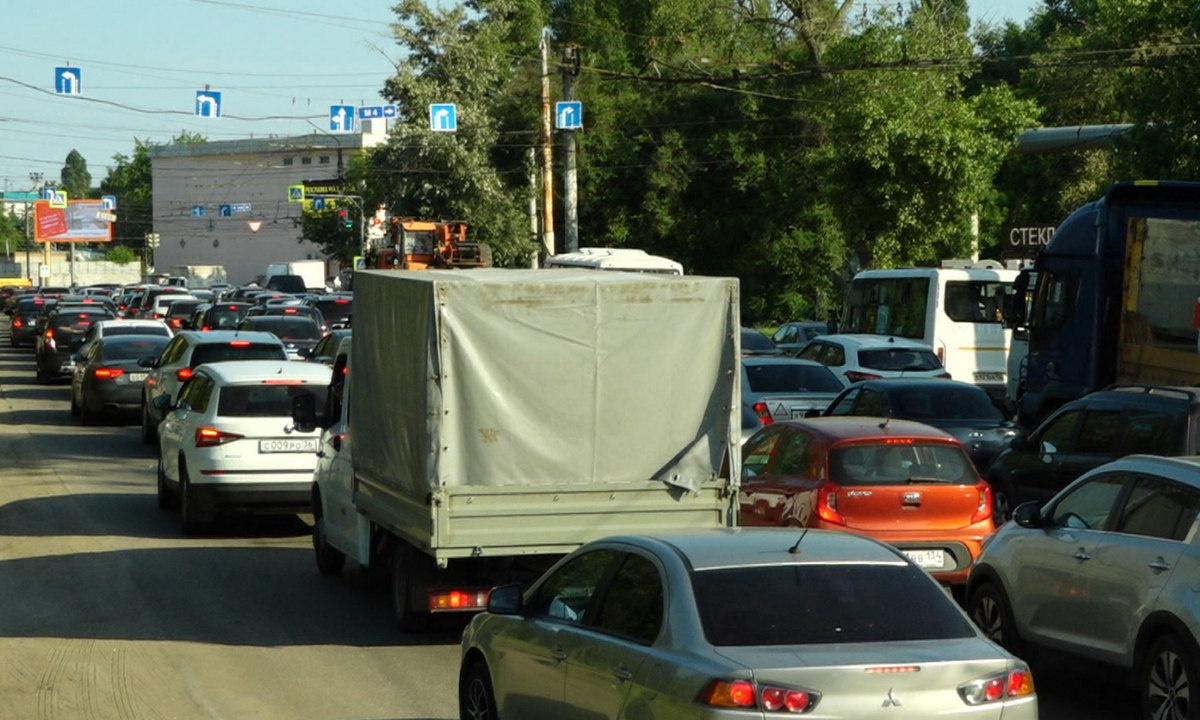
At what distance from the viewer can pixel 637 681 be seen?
632 cm

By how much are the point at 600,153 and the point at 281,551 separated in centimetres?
4361

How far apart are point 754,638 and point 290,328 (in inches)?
1051

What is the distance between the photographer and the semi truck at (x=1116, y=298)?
1958cm

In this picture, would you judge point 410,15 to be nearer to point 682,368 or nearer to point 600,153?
point 600,153

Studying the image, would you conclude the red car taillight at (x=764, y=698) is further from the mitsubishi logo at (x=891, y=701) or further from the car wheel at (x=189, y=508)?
the car wheel at (x=189, y=508)

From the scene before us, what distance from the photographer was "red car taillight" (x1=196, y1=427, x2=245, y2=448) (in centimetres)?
1625

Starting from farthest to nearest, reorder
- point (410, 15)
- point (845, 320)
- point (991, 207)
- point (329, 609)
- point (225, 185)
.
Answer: point (225, 185) < point (410, 15) < point (991, 207) < point (845, 320) < point (329, 609)

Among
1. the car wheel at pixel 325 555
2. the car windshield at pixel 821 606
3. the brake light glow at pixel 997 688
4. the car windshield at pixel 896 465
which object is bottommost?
the car wheel at pixel 325 555

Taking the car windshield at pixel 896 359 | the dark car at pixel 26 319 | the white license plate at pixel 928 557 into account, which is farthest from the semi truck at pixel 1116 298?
the dark car at pixel 26 319

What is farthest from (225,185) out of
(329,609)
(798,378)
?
(329,609)

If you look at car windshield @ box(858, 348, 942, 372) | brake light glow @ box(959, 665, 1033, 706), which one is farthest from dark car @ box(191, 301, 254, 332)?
brake light glow @ box(959, 665, 1033, 706)

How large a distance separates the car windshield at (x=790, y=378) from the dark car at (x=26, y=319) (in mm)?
42239

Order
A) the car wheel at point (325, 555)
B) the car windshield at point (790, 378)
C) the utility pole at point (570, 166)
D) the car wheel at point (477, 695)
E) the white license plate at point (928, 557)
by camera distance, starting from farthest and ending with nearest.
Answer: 1. the utility pole at point (570, 166)
2. the car windshield at point (790, 378)
3. the car wheel at point (325, 555)
4. the white license plate at point (928, 557)
5. the car wheel at point (477, 695)

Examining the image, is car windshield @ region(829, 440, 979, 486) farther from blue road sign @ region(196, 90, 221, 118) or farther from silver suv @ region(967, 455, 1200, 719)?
blue road sign @ region(196, 90, 221, 118)
